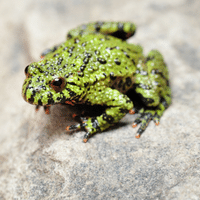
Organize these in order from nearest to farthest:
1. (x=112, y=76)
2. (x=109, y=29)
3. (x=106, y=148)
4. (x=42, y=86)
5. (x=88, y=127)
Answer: (x=42, y=86), (x=106, y=148), (x=88, y=127), (x=112, y=76), (x=109, y=29)

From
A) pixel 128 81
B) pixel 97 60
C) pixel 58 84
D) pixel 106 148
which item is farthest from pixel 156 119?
pixel 58 84

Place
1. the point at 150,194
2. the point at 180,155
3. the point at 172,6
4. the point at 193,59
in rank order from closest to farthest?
1. the point at 150,194
2. the point at 180,155
3. the point at 193,59
4. the point at 172,6

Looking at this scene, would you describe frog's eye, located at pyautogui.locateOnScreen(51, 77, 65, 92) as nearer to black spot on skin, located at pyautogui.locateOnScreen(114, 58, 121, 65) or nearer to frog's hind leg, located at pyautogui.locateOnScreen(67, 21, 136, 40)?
black spot on skin, located at pyautogui.locateOnScreen(114, 58, 121, 65)

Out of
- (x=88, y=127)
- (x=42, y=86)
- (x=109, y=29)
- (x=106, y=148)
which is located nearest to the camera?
(x=42, y=86)

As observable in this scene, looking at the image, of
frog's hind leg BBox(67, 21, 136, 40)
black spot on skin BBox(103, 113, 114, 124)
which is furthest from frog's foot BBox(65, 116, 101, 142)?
frog's hind leg BBox(67, 21, 136, 40)

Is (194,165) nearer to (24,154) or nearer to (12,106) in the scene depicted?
(24,154)

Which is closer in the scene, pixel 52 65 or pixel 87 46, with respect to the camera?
pixel 52 65

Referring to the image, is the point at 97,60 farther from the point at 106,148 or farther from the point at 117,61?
the point at 106,148

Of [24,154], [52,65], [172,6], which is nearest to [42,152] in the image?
[24,154]
